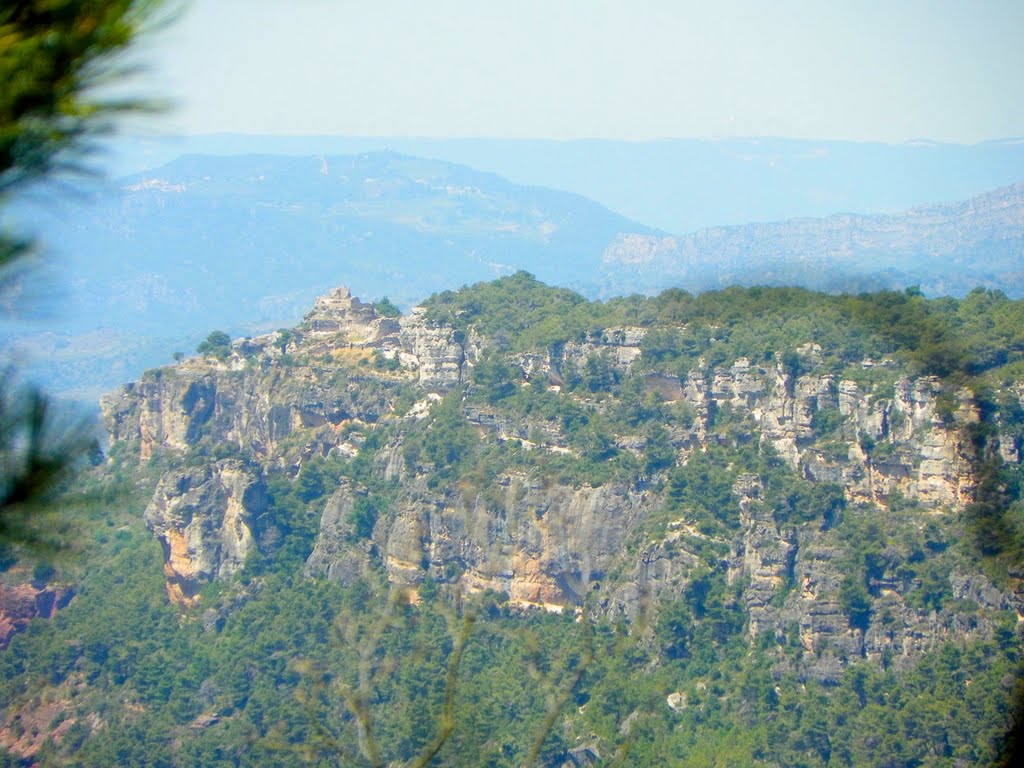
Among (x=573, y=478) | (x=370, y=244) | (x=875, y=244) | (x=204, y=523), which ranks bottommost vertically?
(x=370, y=244)

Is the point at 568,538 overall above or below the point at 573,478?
below

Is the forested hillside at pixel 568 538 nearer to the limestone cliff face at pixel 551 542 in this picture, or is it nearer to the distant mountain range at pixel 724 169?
the limestone cliff face at pixel 551 542

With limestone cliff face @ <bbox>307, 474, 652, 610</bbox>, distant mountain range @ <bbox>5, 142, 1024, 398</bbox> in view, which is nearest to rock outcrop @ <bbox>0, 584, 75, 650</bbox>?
limestone cliff face @ <bbox>307, 474, 652, 610</bbox>

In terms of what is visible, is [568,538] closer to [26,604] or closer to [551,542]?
[551,542]

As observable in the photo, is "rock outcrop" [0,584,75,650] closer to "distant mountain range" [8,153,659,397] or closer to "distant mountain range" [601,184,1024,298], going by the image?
"distant mountain range" [8,153,659,397]

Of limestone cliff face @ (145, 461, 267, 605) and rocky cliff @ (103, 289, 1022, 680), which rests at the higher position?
rocky cliff @ (103, 289, 1022, 680)

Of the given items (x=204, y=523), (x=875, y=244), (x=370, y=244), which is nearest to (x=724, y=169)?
(x=370, y=244)
